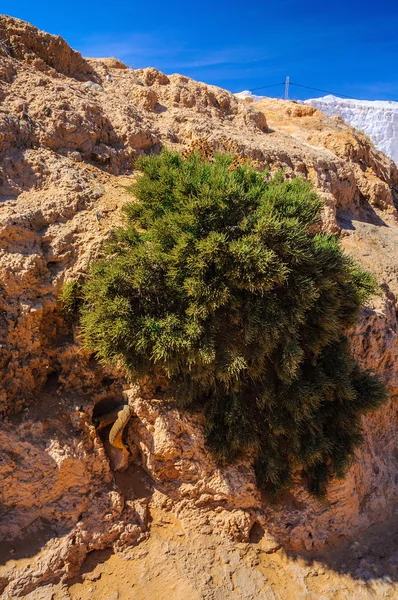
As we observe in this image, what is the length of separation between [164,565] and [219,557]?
29.5 inches

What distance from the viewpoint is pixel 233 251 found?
503 cm

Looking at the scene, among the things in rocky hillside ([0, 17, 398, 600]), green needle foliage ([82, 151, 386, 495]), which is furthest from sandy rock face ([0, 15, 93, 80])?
green needle foliage ([82, 151, 386, 495])

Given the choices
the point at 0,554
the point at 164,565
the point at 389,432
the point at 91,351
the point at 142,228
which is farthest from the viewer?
the point at 389,432

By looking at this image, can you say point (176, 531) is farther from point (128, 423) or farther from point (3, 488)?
point (3, 488)

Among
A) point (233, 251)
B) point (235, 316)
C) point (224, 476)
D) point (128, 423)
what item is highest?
point (233, 251)

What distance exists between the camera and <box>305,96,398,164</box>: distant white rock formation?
29.4 meters

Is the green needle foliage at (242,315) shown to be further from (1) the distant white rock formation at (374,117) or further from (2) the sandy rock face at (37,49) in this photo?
(1) the distant white rock formation at (374,117)

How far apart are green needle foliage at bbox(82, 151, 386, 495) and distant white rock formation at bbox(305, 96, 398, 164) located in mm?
27575

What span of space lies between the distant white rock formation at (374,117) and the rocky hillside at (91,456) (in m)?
26.4

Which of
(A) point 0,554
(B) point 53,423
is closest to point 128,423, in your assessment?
(B) point 53,423

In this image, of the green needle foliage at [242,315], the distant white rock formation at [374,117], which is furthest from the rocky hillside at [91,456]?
the distant white rock formation at [374,117]

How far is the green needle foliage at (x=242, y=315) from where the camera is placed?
507cm

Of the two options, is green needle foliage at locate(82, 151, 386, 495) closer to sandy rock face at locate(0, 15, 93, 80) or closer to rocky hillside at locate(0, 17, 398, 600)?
rocky hillside at locate(0, 17, 398, 600)

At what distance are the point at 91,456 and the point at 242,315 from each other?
284 centimetres
